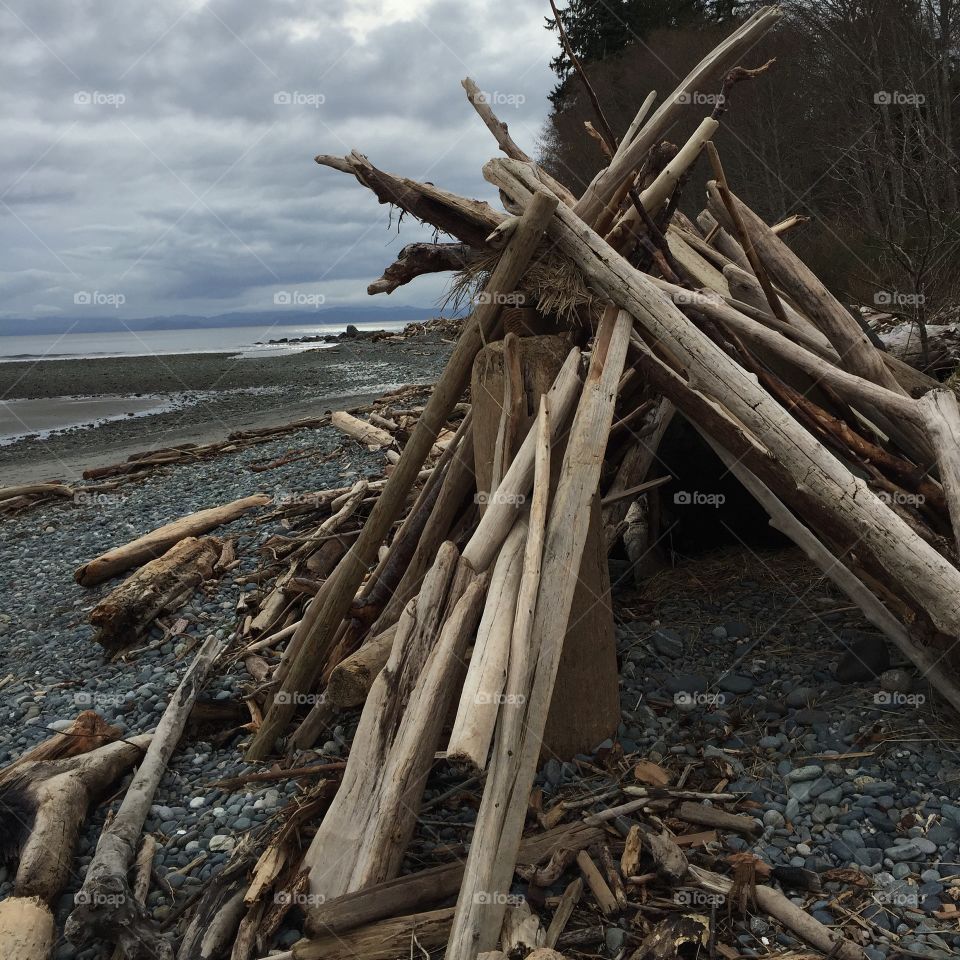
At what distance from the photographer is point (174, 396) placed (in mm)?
32031

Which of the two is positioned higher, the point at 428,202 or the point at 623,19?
the point at 623,19

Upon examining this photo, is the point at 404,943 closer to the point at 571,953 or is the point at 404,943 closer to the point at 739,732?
the point at 571,953

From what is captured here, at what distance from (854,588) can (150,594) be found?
5.45 m

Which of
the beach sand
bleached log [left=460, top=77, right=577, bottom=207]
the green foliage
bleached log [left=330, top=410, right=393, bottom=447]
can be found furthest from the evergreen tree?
bleached log [left=460, top=77, right=577, bottom=207]

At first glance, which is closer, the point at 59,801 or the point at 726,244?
the point at 59,801

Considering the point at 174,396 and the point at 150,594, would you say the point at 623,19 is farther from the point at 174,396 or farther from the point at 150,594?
the point at 150,594

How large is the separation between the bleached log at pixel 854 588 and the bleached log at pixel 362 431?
719 cm

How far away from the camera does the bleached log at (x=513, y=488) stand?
3.74 meters

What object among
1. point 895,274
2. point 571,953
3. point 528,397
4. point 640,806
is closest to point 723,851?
point 640,806

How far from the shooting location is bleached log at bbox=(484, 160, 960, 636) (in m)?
3.47

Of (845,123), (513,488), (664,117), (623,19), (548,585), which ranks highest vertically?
(623,19)

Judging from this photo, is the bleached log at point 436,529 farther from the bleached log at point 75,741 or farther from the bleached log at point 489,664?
the bleached log at point 75,741

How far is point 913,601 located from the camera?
384 centimetres

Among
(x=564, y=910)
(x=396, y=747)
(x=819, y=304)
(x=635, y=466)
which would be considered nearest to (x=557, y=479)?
(x=396, y=747)
